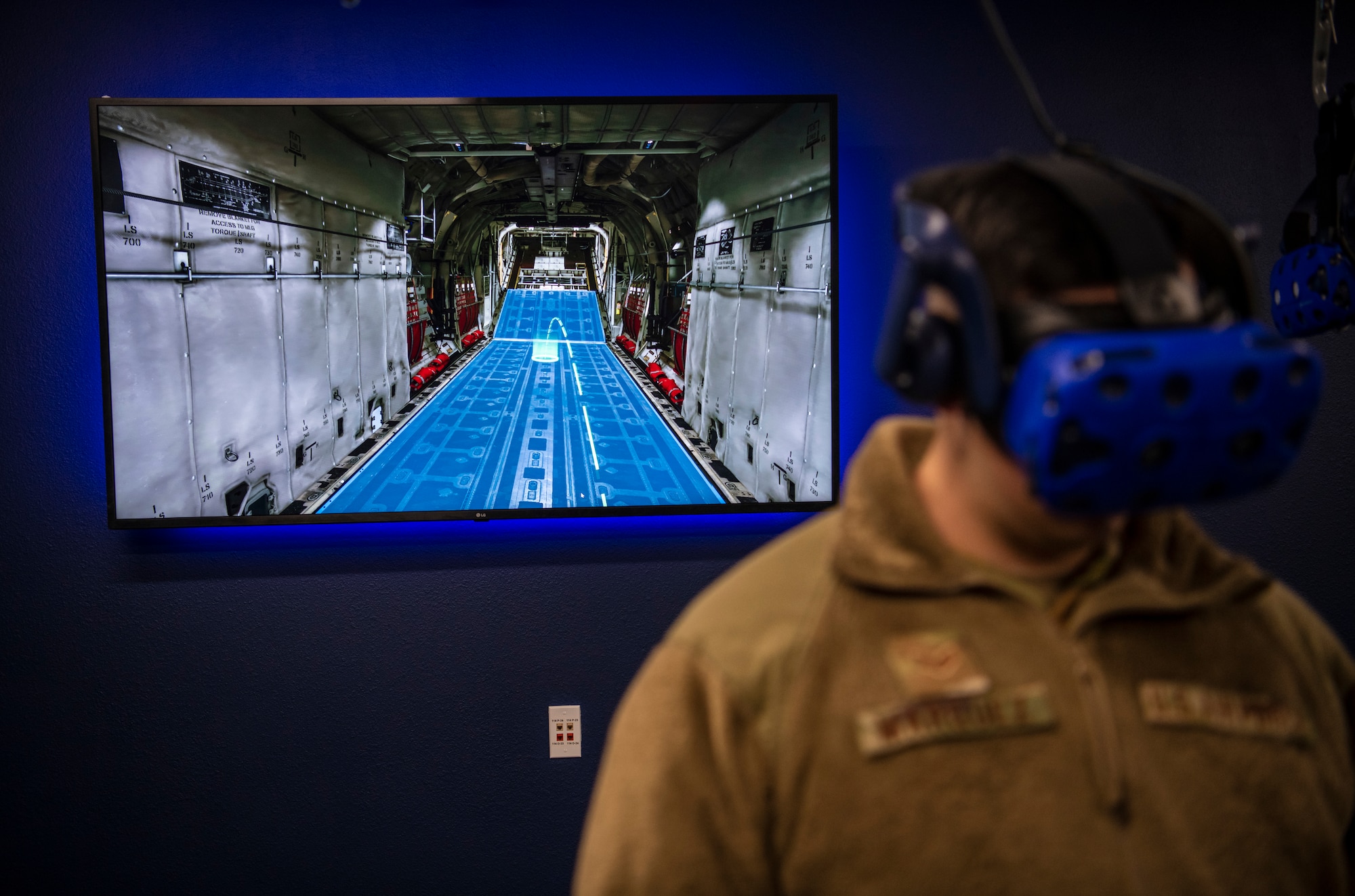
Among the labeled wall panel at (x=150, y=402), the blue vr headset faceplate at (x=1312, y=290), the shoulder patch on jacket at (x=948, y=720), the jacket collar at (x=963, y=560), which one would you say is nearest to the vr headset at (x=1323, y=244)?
the blue vr headset faceplate at (x=1312, y=290)

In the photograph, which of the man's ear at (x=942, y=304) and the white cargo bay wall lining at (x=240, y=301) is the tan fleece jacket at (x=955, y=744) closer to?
the man's ear at (x=942, y=304)

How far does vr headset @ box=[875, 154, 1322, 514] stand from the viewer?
51 centimetres

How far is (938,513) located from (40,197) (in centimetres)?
226

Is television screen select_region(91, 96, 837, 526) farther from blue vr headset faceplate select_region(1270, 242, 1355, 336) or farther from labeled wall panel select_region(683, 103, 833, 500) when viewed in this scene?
blue vr headset faceplate select_region(1270, 242, 1355, 336)

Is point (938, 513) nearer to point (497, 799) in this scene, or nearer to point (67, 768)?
point (497, 799)

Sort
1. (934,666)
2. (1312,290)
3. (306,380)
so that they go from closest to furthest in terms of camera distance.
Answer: (934,666), (1312,290), (306,380)

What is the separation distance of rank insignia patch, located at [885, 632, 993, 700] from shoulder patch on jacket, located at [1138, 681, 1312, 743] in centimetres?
14

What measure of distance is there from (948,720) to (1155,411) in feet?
0.92

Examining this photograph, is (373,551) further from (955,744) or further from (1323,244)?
(1323,244)

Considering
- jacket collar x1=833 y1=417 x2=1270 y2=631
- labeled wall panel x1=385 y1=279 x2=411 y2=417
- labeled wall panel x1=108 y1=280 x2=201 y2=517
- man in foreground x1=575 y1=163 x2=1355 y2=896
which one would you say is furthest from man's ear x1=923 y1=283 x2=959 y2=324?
labeled wall panel x1=108 y1=280 x2=201 y2=517

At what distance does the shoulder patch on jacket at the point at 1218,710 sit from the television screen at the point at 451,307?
135cm

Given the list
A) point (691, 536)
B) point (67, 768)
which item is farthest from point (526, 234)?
point (67, 768)

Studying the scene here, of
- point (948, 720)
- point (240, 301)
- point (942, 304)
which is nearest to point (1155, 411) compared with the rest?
point (942, 304)

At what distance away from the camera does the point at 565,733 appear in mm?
2051
